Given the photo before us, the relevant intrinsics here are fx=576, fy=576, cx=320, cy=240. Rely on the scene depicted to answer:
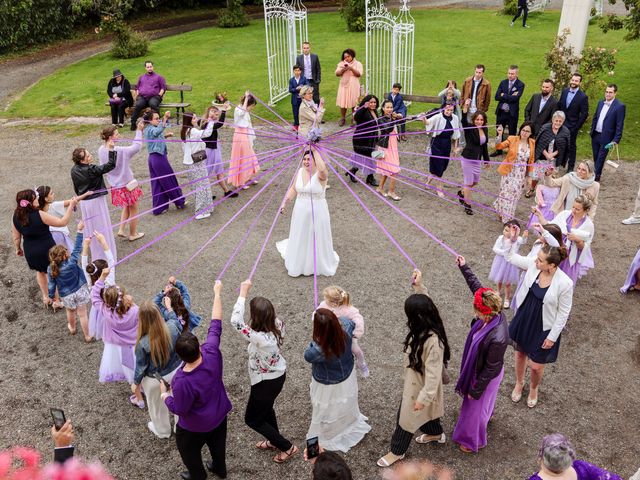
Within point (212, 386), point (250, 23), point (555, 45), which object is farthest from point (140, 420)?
point (250, 23)

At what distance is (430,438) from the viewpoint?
17.9ft

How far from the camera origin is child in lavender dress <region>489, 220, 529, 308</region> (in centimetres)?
683

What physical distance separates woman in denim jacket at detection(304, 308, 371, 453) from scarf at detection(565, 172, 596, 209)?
4226 millimetres

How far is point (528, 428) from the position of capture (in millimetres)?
5621

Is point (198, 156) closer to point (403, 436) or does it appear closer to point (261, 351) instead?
point (261, 351)

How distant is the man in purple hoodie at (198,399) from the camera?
14.1ft

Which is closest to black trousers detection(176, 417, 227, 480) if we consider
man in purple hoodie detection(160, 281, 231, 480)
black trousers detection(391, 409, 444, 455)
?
man in purple hoodie detection(160, 281, 231, 480)

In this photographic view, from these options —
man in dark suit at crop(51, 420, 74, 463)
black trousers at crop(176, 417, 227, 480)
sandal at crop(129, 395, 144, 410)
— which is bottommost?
sandal at crop(129, 395, 144, 410)

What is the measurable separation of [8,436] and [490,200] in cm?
805

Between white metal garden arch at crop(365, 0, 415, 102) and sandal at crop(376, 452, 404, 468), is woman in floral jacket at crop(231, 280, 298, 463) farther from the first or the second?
white metal garden arch at crop(365, 0, 415, 102)

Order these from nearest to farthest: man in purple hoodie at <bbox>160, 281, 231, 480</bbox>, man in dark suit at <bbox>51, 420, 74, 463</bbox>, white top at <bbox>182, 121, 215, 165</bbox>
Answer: man in dark suit at <bbox>51, 420, 74, 463</bbox>, man in purple hoodie at <bbox>160, 281, 231, 480</bbox>, white top at <bbox>182, 121, 215, 165</bbox>

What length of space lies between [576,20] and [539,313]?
9.56m

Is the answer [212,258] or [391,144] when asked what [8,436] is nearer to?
[212,258]

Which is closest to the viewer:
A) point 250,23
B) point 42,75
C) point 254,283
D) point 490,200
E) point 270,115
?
point 254,283
